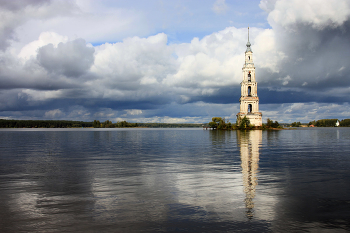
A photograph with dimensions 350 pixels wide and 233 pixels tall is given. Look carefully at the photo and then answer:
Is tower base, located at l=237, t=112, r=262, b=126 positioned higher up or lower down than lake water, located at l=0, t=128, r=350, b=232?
higher up

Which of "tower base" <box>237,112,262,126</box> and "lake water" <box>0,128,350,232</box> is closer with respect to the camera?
"lake water" <box>0,128,350,232</box>

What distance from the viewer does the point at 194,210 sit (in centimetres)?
1442

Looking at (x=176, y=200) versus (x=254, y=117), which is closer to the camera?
(x=176, y=200)

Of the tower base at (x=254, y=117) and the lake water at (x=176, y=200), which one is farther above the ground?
the tower base at (x=254, y=117)

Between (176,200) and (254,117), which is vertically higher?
(254,117)

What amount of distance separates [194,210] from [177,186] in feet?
18.9

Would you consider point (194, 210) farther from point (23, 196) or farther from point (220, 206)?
point (23, 196)

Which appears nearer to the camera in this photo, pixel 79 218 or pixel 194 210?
pixel 79 218

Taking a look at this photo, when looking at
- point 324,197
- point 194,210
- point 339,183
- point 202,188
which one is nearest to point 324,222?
point 324,197

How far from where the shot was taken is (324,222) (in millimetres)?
12852

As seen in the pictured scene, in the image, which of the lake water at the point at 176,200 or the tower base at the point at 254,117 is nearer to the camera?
the lake water at the point at 176,200

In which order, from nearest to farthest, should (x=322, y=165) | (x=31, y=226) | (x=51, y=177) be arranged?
(x=31, y=226)
(x=51, y=177)
(x=322, y=165)

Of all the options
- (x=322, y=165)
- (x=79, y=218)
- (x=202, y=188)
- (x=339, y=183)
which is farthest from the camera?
(x=322, y=165)

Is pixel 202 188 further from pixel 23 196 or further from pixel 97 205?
pixel 23 196
